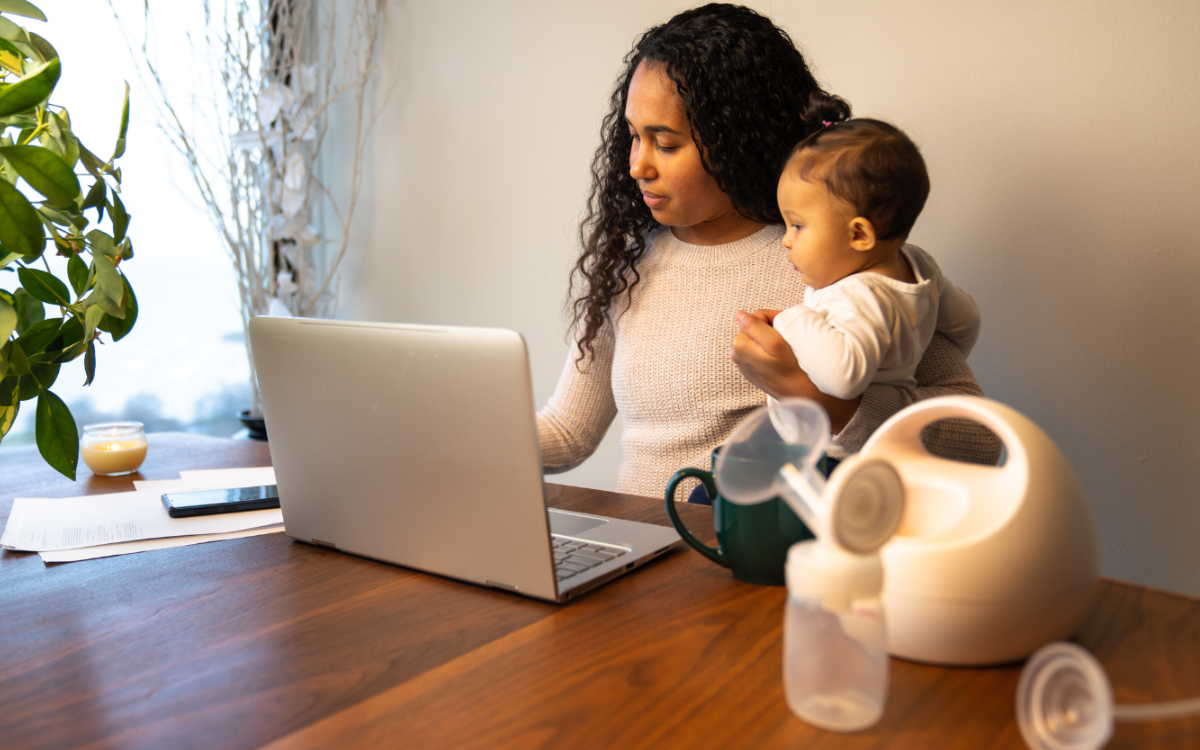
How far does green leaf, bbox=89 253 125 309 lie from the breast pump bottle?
615 mm

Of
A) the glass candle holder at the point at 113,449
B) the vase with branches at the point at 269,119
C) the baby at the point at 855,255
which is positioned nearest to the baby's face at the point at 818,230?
the baby at the point at 855,255

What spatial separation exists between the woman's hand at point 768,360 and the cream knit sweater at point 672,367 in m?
0.27

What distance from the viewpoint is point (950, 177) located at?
1.57m

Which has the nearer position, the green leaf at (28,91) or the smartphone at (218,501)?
the green leaf at (28,91)

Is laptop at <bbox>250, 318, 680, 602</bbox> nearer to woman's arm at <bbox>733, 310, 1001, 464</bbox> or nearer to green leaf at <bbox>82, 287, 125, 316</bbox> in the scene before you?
green leaf at <bbox>82, 287, 125, 316</bbox>

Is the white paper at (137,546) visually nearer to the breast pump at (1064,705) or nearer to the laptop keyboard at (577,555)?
the laptop keyboard at (577,555)

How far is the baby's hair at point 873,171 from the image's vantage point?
96 cm

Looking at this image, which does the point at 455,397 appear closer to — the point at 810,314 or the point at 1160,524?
the point at 810,314

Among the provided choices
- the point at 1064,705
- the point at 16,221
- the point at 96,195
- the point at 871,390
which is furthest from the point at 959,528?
the point at 96,195

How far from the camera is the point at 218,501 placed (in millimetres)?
1021

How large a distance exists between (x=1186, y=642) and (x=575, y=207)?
1811mm

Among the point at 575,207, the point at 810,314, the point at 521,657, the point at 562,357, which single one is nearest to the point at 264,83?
the point at 575,207

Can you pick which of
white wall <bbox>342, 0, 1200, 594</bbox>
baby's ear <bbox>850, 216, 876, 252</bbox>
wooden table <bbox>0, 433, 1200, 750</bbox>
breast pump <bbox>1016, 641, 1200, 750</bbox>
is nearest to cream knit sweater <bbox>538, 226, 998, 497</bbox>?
baby's ear <bbox>850, 216, 876, 252</bbox>

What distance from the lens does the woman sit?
131 centimetres
